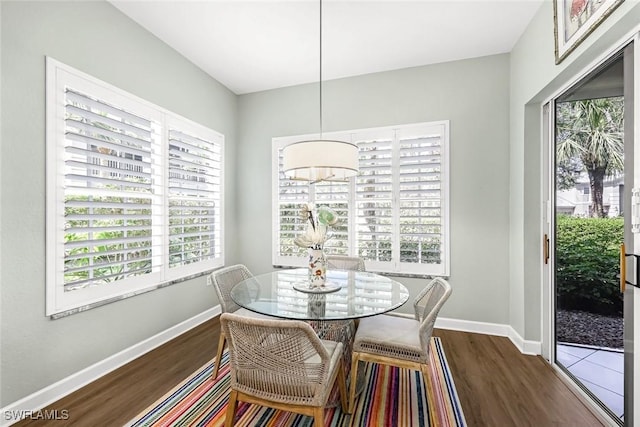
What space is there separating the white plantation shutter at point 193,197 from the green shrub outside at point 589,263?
337 cm

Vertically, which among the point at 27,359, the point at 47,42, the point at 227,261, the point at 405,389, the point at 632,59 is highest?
the point at 47,42

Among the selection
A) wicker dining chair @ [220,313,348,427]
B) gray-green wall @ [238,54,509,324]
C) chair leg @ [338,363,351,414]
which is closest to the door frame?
gray-green wall @ [238,54,509,324]

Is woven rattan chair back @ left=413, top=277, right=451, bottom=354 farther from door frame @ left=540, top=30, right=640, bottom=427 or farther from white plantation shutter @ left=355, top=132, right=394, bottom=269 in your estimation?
white plantation shutter @ left=355, top=132, right=394, bottom=269

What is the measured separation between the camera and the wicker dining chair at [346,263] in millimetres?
2805

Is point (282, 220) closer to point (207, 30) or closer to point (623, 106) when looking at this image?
point (207, 30)

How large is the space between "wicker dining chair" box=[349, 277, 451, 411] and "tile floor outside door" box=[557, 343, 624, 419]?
105 centimetres

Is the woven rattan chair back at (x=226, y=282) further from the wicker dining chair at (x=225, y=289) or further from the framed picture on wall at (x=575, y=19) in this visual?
the framed picture on wall at (x=575, y=19)

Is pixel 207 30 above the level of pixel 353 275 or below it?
above

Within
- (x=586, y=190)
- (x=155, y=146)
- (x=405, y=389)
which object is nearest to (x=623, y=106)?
(x=586, y=190)

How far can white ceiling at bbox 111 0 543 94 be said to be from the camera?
2227 mm

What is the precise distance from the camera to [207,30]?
8.28 feet

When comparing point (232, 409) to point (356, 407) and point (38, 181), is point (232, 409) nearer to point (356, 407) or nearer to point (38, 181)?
point (356, 407)

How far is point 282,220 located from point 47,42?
8.25 ft

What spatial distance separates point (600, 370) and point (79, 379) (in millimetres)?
3540
